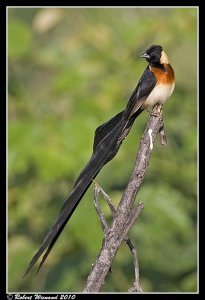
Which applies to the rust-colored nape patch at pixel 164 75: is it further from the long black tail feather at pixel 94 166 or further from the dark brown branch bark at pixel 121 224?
the dark brown branch bark at pixel 121 224

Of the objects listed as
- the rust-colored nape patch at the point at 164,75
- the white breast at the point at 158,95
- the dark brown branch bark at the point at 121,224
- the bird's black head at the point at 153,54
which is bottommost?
the dark brown branch bark at the point at 121,224

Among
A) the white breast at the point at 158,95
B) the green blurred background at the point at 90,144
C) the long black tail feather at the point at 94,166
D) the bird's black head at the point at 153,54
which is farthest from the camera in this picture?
the green blurred background at the point at 90,144

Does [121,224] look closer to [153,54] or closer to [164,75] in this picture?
[164,75]

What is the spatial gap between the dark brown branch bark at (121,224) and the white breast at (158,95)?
0.77 feet

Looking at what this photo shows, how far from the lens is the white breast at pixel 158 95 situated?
2838mm

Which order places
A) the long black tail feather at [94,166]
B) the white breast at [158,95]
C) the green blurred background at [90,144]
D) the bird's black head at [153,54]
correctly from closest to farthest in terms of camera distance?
the long black tail feather at [94,166]
the white breast at [158,95]
the bird's black head at [153,54]
the green blurred background at [90,144]

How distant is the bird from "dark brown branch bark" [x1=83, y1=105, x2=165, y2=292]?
0.12 meters

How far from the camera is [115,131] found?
2.65 metres

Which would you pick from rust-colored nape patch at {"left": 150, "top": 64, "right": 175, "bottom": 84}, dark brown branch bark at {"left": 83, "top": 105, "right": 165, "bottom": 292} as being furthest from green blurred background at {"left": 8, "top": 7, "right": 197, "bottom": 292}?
dark brown branch bark at {"left": 83, "top": 105, "right": 165, "bottom": 292}

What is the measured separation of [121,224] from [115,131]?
0.39 m

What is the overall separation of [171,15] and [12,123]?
4.98ft

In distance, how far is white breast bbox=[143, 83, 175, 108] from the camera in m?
2.84

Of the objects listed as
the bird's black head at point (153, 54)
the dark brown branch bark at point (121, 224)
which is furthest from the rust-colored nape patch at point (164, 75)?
the dark brown branch bark at point (121, 224)

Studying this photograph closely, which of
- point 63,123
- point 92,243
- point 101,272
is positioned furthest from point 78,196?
point 63,123
